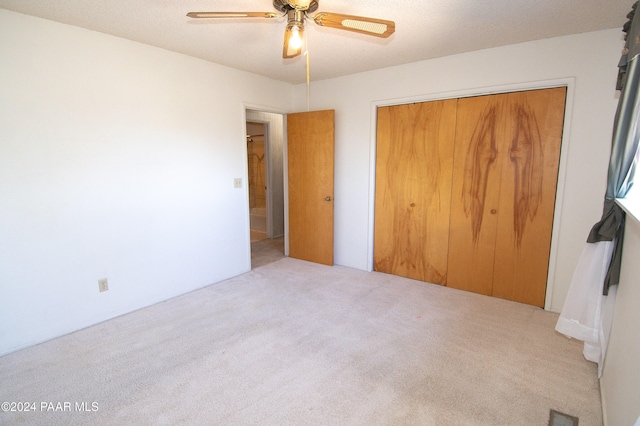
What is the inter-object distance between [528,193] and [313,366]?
7.99ft

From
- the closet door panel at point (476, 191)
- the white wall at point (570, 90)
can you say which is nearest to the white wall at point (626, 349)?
the white wall at point (570, 90)

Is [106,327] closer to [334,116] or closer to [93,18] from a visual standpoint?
[93,18]

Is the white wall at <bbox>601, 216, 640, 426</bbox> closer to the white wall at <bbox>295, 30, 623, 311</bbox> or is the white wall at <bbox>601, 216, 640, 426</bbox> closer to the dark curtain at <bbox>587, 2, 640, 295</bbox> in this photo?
the dark curtain at <bbox>587, 2, 640, 295</bbox>

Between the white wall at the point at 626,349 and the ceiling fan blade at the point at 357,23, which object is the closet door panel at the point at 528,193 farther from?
the ceiling fan blade at the point at 357,23

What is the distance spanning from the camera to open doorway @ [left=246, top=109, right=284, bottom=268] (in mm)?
4933

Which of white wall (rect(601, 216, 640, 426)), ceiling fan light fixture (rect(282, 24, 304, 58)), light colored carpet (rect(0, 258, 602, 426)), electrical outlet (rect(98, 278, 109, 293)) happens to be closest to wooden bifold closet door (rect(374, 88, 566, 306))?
light colored carpet (rect(0, 258, 602, 426))

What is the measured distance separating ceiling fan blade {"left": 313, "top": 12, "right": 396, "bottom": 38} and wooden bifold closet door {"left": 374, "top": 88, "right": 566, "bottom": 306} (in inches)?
68.6

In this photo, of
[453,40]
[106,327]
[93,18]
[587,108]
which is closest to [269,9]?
[93,18]

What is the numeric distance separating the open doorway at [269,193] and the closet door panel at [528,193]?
9.34 ft

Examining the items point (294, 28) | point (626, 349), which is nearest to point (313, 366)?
point (626, 349)

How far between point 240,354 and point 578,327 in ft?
7.60

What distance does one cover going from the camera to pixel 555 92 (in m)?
2.73

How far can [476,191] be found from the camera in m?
3.20

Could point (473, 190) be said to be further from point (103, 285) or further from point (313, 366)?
point (103, 285)
